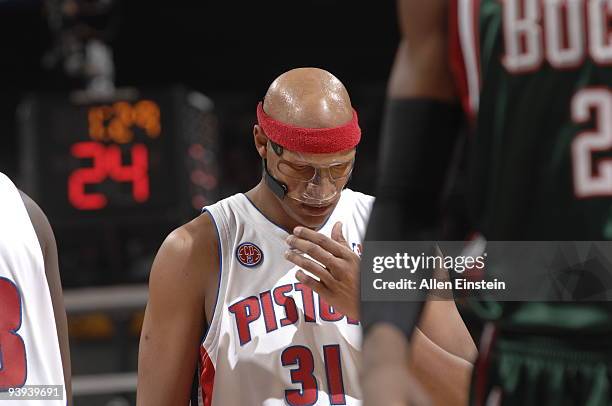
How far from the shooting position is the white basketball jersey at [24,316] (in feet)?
9.66

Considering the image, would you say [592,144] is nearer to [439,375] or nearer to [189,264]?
[439,375]

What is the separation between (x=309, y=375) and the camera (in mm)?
3010

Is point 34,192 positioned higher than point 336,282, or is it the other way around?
point 336,282

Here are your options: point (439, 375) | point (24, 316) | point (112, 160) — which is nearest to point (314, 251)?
point (439, 375)

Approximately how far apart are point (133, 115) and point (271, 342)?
492cm

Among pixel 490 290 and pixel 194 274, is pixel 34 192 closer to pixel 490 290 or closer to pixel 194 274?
pixel 194 274

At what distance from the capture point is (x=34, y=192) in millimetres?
7598

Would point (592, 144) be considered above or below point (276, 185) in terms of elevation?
above

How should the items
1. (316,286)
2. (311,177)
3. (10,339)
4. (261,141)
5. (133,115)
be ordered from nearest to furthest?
(316,286) < (10,339) < (311,177) < (261,141) < (133,115)

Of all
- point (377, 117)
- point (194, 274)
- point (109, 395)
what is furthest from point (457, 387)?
point (377, 117)

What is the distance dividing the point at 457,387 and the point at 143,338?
0.93 meters

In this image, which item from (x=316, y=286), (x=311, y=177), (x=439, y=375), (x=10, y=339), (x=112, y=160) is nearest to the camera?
(x=316, y=286)

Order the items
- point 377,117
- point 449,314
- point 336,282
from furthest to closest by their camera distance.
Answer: point 377,117 → point 449,314 → point 336,282

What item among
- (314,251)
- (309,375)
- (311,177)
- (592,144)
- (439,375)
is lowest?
(309,375)
